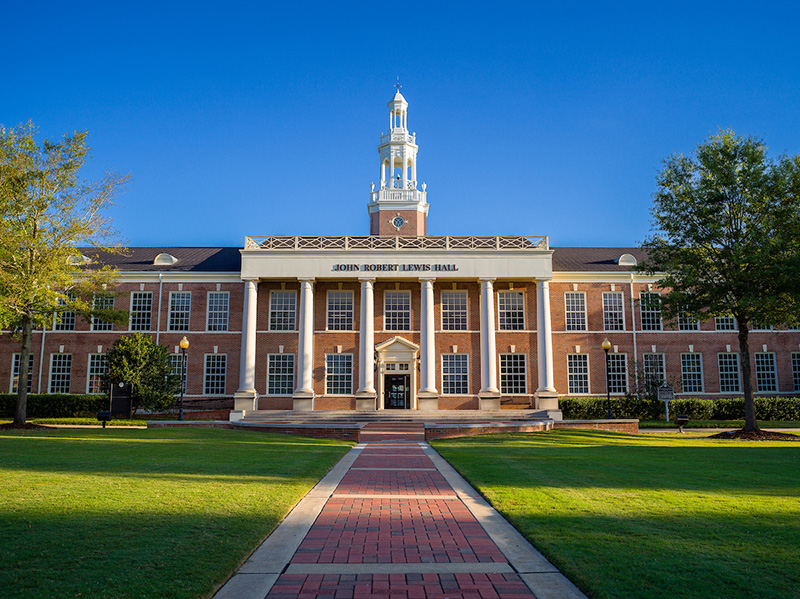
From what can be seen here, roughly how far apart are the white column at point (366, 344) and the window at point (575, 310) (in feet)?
41.5

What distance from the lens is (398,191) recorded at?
45.7 metres

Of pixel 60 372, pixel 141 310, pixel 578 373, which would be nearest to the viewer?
pixel 578 373

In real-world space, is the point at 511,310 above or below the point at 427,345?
above

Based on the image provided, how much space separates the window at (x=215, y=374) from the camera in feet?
126

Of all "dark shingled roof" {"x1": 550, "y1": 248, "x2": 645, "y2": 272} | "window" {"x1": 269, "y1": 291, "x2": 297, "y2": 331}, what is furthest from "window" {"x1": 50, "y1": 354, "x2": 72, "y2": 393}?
"dark shingled roof" {"x1": 550, "y1": 248, "x2": 645, "y2": 272}

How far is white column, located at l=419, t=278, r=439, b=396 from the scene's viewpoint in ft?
119

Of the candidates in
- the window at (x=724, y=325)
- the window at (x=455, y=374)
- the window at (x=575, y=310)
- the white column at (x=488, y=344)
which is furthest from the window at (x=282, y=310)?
the window at (x=724, y=325)

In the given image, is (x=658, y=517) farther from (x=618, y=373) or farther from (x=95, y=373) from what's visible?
(x=95, y=373)

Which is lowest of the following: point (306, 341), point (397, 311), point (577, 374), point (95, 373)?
point (577, 374)

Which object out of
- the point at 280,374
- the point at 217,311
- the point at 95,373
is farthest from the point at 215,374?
the point at 95,373

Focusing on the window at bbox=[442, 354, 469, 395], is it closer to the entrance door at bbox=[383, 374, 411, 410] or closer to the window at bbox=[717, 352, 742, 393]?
the entrance door at bbox=[383, 374, 411, 410]

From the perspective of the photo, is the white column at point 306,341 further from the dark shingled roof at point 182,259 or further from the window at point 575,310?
the window at point 575,310

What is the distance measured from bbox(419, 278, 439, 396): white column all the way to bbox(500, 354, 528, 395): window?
4458mm

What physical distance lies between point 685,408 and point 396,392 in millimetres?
17320
